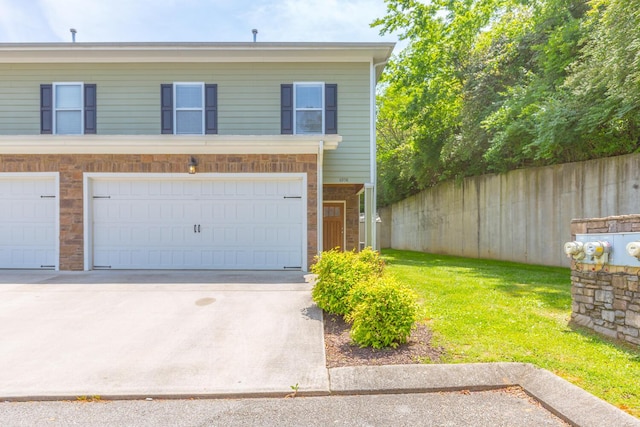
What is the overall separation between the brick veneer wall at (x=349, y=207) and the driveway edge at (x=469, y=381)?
8703mm

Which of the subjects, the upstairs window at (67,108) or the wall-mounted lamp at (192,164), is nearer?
the wall-mounted lamp at (192,164)

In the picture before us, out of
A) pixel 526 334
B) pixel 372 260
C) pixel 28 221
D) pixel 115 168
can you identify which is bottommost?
pixel 526 334

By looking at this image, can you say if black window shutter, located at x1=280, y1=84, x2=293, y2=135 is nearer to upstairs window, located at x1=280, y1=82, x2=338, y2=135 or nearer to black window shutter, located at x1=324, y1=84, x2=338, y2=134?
upstairs window, located at x1=280, y1=82, x2=338, y2=135

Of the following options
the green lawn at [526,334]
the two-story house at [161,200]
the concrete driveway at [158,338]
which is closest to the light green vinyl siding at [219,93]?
the two-story house at [161,200]

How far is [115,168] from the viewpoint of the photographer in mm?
8562

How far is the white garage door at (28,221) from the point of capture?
8617 mm

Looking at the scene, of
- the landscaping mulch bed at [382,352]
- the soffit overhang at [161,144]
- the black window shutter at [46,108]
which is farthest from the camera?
the black window shutter at [46,108]

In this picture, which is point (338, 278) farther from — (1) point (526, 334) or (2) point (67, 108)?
(2) point (67, 108)

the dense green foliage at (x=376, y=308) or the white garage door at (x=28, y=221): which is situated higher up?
the white garage door at (x=28, y=221)

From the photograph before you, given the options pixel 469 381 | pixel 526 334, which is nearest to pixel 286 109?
pixel 526 334

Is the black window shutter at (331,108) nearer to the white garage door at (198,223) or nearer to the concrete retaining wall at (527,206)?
the white garage door at (198,223)

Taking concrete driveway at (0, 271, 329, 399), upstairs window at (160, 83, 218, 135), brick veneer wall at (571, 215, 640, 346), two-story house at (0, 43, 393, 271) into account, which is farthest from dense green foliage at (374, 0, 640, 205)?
upstairs window at (160, 83, 218, 135)

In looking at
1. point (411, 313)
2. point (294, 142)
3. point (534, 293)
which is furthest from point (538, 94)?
point (411, 313)

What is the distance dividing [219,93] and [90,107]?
335cm
